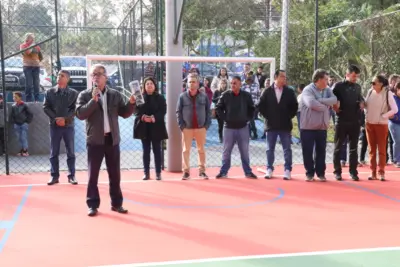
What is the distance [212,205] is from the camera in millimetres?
6320

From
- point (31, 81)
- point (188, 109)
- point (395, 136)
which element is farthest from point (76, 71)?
point (395, 136)

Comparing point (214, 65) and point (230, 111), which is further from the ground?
point (214, 65)

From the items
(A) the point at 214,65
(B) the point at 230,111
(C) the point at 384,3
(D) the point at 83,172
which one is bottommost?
(D) the point at 83,172

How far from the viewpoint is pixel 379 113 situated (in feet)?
25.4

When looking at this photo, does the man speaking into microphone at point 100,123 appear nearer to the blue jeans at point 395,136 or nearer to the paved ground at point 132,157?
the paved ground at point 132,157

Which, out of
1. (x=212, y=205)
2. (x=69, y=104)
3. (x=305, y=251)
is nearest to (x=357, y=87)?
(x=212, y=205)

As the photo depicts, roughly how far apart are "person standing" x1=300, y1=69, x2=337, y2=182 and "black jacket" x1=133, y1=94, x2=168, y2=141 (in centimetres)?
234

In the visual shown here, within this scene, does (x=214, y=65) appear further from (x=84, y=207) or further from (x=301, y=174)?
(x=84, y=207)

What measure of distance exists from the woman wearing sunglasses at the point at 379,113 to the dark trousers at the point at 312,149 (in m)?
0.84

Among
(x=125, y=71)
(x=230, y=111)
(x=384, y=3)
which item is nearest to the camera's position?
(x=230, y=111)

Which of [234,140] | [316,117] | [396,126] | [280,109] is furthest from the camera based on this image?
[396,126]

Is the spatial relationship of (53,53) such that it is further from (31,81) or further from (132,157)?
(132,157)

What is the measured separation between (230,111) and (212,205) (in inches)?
85.3

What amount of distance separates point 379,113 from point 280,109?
162 cm
